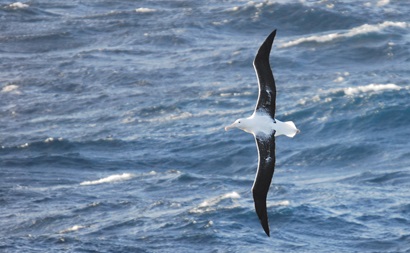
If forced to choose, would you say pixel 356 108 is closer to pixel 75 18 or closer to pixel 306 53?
pixel 306 53

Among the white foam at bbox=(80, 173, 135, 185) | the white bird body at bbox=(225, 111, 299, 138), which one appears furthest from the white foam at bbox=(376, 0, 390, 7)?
the white bird body at bbox=(225, 111, 299, 138)

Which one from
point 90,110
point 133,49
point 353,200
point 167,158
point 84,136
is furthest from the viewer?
point 133,49

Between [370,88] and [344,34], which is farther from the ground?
[370,88]

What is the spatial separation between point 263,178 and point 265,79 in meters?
2.21

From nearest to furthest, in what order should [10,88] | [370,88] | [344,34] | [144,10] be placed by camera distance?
[370,88], [10,88], [344,34], [144,10]

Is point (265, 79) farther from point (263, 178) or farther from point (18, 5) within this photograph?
point (18, 5)

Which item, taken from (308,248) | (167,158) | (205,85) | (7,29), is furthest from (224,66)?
(308,248)

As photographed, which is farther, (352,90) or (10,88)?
(10,88)

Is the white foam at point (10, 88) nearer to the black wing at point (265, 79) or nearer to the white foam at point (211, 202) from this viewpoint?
the white foam at point (211, 202)

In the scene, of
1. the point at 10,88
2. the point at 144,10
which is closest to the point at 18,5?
the point at 144,10

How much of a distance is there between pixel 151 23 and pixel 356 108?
76.4 ft

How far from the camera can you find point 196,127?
52.9 meters

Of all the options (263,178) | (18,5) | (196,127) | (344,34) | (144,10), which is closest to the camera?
(263,178)

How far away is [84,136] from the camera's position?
176 ft
